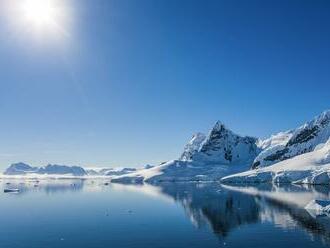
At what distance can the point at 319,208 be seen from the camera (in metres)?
94.8

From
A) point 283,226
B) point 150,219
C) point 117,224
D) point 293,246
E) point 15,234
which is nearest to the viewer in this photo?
point 293,246

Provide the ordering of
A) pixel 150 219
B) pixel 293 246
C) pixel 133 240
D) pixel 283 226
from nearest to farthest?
pixel 293 246 → pixel 133 240 → pixel 283 226 → pixel 150 219

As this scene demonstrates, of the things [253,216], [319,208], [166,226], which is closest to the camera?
[166,226]

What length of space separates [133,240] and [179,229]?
13248 millimetres

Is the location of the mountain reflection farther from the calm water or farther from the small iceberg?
the small iceberg

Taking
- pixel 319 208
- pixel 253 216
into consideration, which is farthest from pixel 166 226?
pixel 319 208

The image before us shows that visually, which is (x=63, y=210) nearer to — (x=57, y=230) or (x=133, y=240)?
(x=57, y=230)

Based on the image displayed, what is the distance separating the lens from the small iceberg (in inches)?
3541

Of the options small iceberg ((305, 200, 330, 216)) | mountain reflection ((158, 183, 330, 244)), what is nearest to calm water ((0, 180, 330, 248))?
mountain reflection ((158, 183, 330, 244))

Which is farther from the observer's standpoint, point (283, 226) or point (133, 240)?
point (283, 226)

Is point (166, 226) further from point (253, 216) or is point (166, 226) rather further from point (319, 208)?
point (319, 208)

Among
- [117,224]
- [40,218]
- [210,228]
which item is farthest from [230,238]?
[40,218]

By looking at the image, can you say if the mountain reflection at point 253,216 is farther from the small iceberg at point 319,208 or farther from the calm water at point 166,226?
the small iceberg at point 319,208

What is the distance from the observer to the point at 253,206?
117 meters
